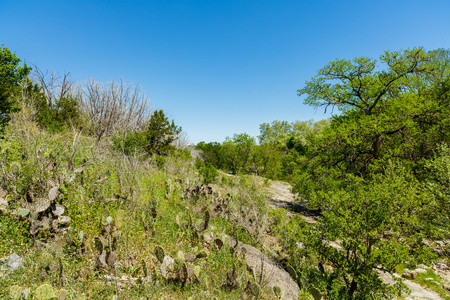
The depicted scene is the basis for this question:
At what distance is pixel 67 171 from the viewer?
140 inches

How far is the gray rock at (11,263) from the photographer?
198 centimetres

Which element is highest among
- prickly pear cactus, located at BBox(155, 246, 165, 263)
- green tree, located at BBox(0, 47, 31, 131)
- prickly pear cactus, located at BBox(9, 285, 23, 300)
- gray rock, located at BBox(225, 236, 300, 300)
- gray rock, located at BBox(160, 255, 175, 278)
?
green tree, located at BBox(0, 47, 31, 131)

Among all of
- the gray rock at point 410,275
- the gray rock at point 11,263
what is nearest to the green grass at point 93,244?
the gray rock at point 11,263

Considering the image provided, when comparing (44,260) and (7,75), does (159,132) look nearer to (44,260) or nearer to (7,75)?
(7,75)

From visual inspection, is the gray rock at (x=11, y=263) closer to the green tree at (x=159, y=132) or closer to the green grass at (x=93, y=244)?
the green grass at (x=93, y=244)

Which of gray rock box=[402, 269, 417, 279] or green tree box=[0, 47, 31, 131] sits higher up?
green tree box=[0, 47, 31, 131]

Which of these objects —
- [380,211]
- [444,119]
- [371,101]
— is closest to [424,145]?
[444,119]

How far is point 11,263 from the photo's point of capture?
207 centimetres

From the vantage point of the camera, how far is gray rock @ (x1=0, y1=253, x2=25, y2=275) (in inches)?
77.9

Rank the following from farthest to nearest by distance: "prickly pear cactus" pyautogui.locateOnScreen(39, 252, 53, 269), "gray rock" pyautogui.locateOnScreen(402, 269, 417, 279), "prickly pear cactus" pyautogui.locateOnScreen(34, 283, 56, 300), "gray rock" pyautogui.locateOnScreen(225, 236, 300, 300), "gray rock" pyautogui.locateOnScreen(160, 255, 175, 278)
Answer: "gray rock" pyautogui.locateOnScreen(402, 269, 417, 279) → "gray rock" pyautogui.locateOnScreen(225, 236, 300, 300) → "gray rock" pyautogui.locateOnScreen(160, 255, 175, 278) → "prickly pear cactus" pyautogui.locateOnScreen(39, 252, 53, 269) → "prickly pear cactus" pyautogui.locateOnScreen(34, 283, 56, 300)

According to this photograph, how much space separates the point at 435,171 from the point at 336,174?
2500mm

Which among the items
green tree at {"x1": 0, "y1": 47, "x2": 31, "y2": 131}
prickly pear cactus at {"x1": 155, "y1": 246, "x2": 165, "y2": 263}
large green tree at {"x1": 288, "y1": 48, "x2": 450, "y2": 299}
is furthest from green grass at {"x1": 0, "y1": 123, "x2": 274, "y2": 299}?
green tree at {"x1": 0, "y1": 47, "x2": 31, "y2": 131}

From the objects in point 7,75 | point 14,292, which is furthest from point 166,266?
point 7,75

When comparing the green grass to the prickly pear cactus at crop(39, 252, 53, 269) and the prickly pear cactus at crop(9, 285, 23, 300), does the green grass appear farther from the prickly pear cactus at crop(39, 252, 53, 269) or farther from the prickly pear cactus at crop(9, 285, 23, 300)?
the prickly pear cactus at crop(9, 285, 23, 300)
